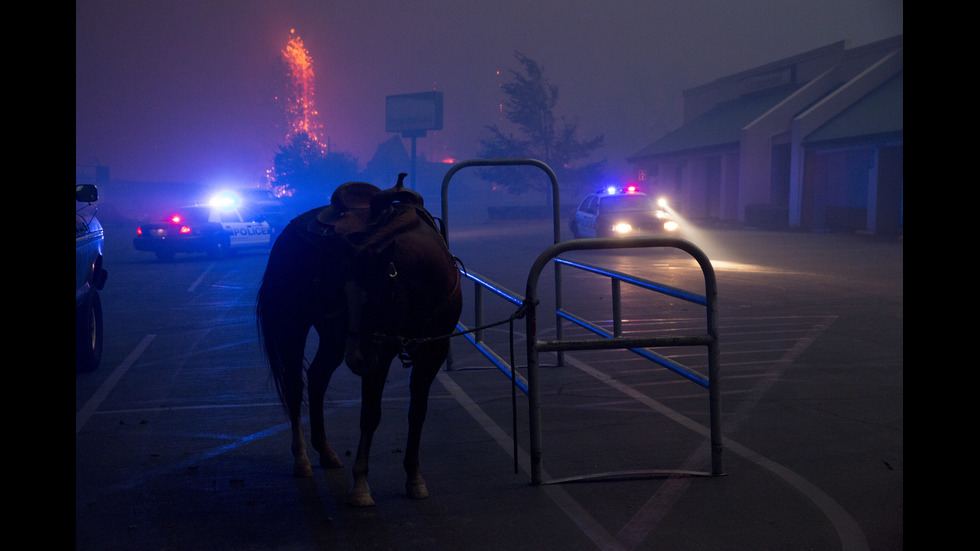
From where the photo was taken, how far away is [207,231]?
25.9 meters

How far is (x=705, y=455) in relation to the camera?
589 centimetres

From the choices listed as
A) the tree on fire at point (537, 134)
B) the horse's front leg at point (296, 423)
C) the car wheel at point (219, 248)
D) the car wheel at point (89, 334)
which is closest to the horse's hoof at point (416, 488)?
the horse's front leg at point (296, 423)

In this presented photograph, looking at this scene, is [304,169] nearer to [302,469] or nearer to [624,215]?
[624,215]

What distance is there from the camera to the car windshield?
25594 mm

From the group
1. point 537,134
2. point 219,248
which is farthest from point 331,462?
point 537,134

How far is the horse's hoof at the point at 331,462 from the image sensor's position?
18.7 ft

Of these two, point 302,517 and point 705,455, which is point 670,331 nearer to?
point 705,455

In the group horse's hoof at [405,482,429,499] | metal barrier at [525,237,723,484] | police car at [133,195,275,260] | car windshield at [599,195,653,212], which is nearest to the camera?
horse's hoof at [405,482,429,499]

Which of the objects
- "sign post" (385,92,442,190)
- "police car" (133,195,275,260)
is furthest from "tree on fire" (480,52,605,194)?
"police car" (133,195,275,260)

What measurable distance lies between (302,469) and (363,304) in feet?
4.90

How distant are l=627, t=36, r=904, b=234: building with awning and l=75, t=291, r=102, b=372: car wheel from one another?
974 inches

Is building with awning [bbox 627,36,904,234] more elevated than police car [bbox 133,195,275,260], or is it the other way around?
building with awning [bbox 627,36,904,234]

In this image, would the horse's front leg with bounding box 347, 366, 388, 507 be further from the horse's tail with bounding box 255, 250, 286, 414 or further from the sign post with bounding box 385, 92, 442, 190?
the sign post with bounding box 385, 92, 442, 190
